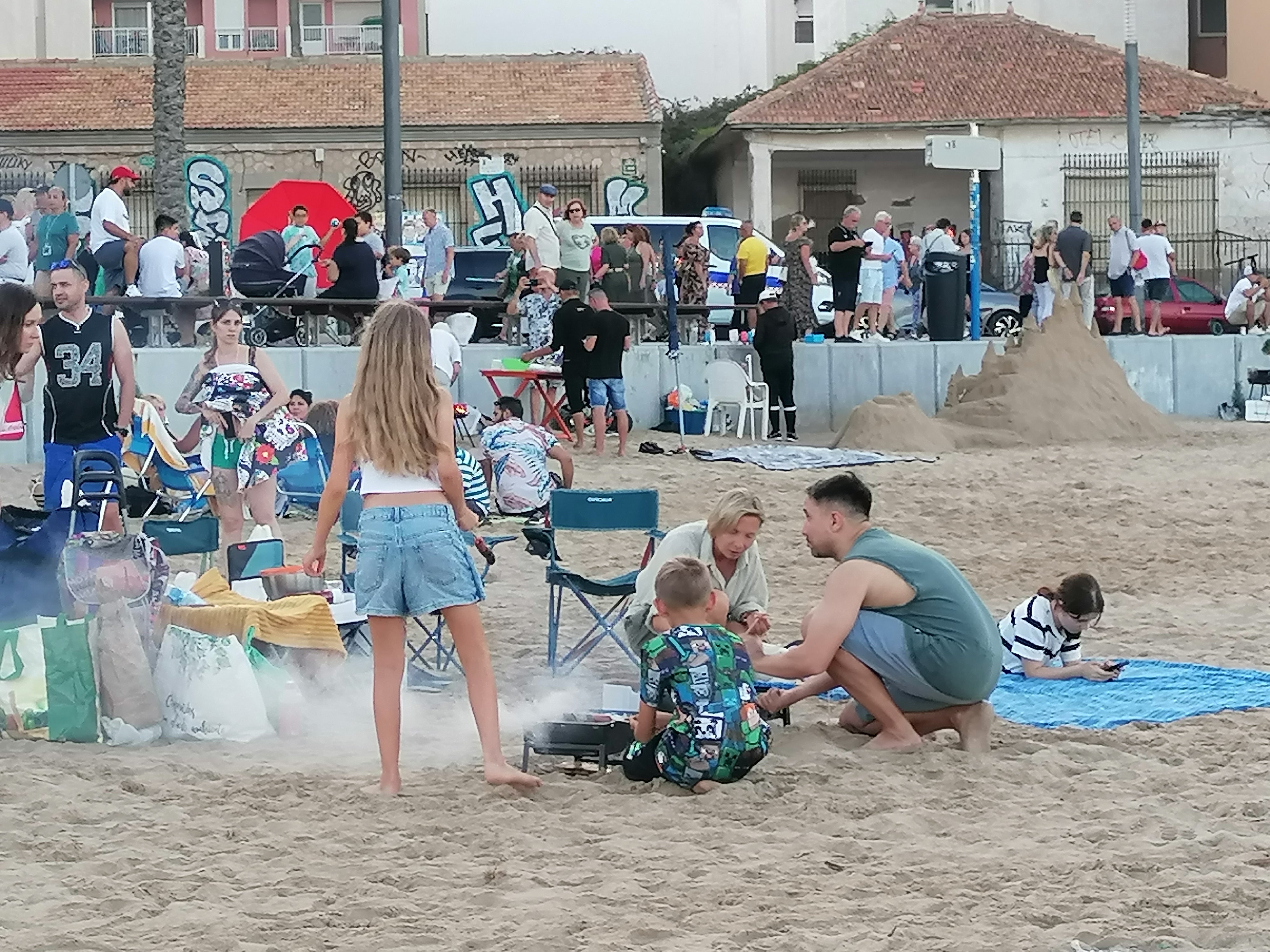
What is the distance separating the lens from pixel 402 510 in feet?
18.7

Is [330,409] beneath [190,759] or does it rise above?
above

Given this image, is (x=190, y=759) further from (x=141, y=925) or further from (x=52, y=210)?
(x=52, y=210)

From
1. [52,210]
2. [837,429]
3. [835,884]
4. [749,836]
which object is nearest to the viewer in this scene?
[835,884]

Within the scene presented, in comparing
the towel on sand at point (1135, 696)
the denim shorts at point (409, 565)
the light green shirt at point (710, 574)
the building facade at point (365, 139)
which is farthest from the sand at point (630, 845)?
the building facade at point (365, 139)

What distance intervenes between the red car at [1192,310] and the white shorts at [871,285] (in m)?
7.83

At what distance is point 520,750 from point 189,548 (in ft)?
6.74

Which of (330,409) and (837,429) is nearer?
(330,409)

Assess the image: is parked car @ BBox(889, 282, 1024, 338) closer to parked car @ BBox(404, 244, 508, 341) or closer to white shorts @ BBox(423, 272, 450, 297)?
parked car @ BBox(404, 244, 508, 341)

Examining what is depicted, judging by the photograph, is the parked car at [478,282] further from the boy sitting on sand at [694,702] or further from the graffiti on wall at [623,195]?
the boy sitting on sand at [694,702]

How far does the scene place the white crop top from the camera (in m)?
5.73

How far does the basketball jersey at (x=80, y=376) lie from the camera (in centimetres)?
791

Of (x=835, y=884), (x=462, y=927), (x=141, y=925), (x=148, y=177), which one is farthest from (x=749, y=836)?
(x=148, y=177)

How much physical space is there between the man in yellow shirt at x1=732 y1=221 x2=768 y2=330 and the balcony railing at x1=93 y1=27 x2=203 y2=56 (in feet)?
92.5

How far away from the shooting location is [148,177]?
33.5 metres
